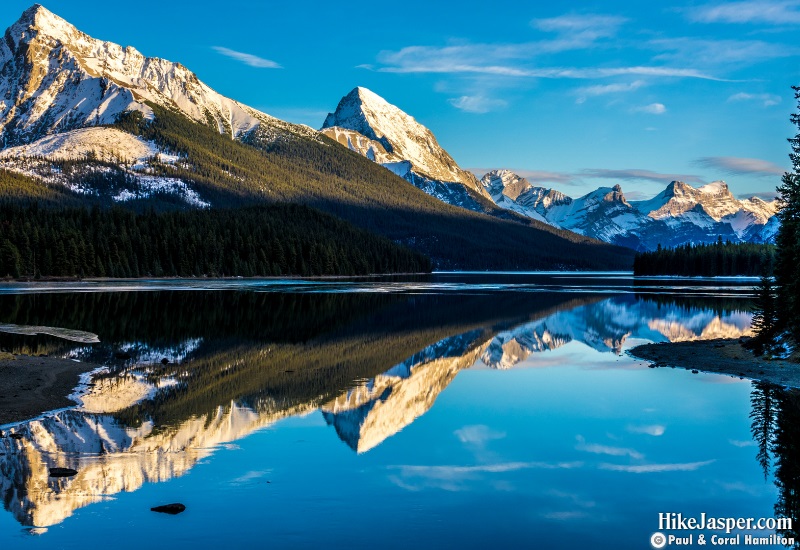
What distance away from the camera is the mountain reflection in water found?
896 inches

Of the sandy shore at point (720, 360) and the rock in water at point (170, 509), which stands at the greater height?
the sandy shore at point (720, 360)

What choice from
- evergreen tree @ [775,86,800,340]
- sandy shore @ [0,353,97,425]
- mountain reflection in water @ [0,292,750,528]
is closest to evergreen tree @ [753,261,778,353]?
evergreen tree @ [775,86,800,340]

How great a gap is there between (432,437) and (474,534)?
9908 mm

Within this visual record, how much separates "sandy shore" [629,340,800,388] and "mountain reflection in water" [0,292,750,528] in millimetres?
4173

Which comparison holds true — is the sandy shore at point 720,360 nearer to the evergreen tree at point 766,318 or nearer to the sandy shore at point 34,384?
the evergreen tree at point 766,318

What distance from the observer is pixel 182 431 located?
87.6 feet

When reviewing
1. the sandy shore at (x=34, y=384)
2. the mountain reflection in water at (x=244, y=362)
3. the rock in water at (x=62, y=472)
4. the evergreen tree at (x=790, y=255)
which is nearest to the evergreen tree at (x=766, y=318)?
the evergreen tree at (x=790, y=255)

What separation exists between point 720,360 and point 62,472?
41.5 m

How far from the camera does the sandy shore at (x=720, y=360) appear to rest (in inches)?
1630

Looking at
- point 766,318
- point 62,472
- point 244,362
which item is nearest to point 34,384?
point 244,362

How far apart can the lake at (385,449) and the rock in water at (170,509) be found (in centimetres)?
23

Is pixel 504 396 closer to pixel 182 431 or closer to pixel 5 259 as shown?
pixel 182 431

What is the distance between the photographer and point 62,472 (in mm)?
21078

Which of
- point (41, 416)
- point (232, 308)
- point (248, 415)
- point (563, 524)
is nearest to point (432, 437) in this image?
point (248, 415)
